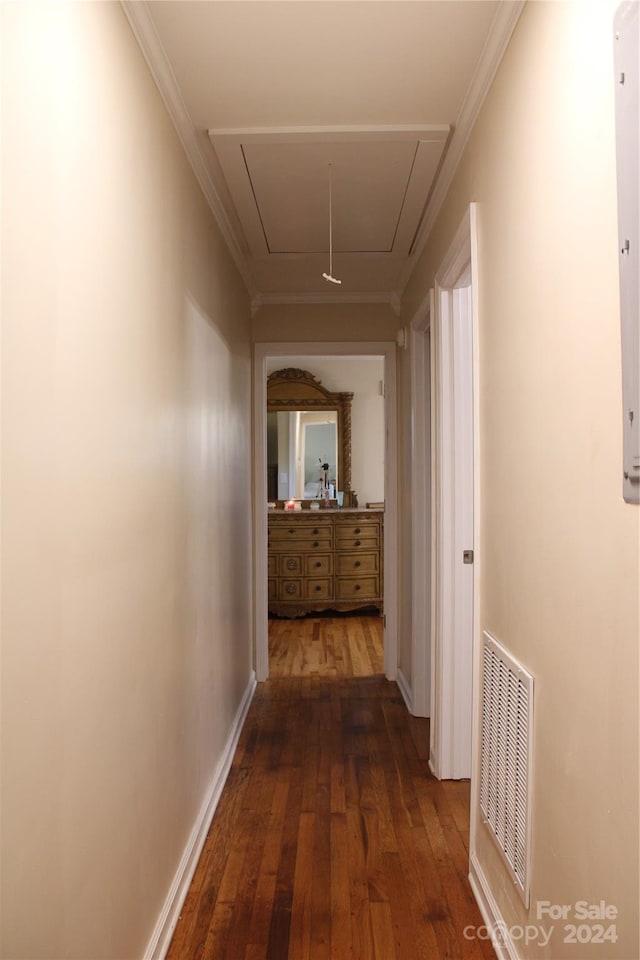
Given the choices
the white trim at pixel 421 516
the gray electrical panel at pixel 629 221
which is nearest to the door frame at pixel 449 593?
the white trim at pixel 421 516

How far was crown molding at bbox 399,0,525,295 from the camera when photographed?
158 cm

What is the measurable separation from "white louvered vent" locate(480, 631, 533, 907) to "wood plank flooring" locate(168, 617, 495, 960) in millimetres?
366

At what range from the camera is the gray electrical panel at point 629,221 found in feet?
3.10

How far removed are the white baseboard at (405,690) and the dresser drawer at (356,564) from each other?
1.86 metres

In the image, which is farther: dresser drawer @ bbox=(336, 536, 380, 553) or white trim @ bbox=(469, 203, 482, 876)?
dresser drawer @ bbox=(336, 536, 380, 553)

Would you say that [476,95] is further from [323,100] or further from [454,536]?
[454,536]

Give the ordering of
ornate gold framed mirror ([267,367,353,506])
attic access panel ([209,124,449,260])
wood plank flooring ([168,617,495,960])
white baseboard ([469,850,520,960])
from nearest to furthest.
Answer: white baseboard ([469,850,520,960]), wood plank flooring ([168,617,495,960]), attic access panel ([209,124,449,260]), ornate gold framed mirror ([267,367,353,506])

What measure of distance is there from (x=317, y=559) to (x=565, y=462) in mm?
4692

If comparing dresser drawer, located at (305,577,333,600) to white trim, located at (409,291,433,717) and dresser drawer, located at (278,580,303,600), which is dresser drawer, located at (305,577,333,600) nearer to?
dresser drawer, located at (278,580,303,600)

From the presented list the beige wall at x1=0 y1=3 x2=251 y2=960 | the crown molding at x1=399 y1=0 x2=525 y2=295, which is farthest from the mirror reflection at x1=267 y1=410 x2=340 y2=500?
the beige wall at x1=0 y1=3 x2=251 y2=960

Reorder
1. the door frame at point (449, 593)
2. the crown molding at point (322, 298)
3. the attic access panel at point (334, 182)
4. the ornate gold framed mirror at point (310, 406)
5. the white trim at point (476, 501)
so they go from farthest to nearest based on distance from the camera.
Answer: the ornate gold framed mirror at point (310, 406) < the crown molding at point (322, 298) < the door frame at point (449, 593) < the attic access panel at point (334, 182) < the white trim at point (476, 501)

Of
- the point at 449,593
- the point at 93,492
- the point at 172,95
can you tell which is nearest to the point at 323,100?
the point at 172,95

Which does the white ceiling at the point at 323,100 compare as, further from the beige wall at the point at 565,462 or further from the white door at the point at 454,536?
the white door at the point at 454,536

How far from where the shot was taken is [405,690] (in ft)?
12.5
